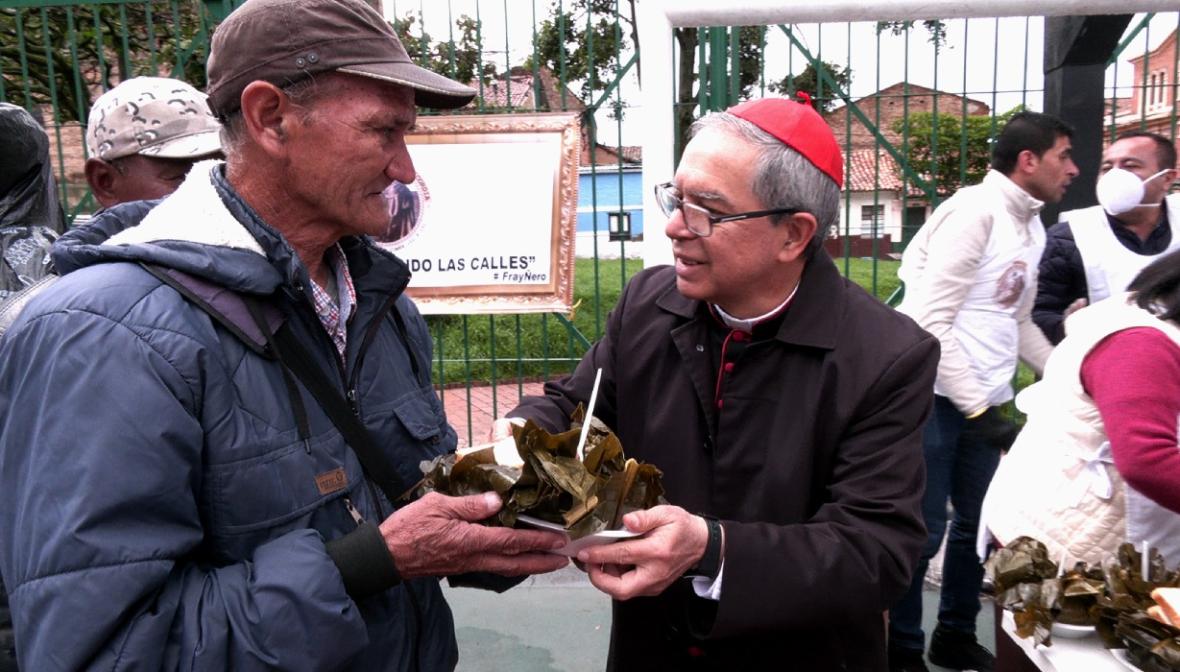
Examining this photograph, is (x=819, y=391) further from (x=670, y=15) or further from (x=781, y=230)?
(x=670, y=15)

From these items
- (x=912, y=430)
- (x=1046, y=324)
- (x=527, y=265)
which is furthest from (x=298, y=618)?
(x=1046, y=324)

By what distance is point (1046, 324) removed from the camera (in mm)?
3844

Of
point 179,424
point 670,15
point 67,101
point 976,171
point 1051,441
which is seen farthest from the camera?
point 67,101

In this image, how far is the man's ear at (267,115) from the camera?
4.71ft

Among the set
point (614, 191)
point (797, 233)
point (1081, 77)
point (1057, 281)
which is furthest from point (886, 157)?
point (797, 233)

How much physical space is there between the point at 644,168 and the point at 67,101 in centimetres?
540

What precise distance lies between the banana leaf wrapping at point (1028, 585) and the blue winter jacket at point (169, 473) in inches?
53.9

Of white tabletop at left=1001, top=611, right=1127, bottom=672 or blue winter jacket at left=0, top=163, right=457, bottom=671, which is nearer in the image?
blue winter jacket at left=0, top=163, right=457, bottom=671

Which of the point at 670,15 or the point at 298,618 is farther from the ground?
the point at 670,15

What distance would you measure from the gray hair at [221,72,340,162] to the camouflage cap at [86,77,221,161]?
3.00ft

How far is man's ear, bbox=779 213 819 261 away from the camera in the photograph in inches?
73.0

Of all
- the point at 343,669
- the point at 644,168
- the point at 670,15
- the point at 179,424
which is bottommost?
the point at 343,669

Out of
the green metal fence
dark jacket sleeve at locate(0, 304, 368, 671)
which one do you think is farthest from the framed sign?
dark jacket sleeve at locate(0, 304, 368, 671)

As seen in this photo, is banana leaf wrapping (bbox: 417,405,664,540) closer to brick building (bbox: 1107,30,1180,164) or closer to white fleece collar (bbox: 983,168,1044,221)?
white fleece collar (bbox: 983,168,1044,221)
